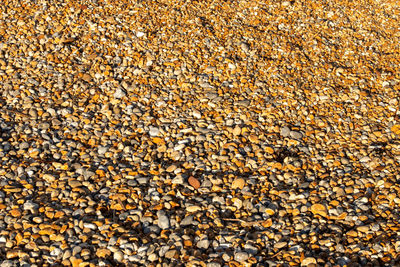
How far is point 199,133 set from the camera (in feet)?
18.2

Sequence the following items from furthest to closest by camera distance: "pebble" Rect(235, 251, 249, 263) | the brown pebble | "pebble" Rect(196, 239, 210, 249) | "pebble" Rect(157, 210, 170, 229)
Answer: the brown pebble < "pebble" Rect(157, 210, 170, 229) < "pebble" Rect(196, 239, 210, 249) < "pebble" Rect(235, 251, 249, 263)

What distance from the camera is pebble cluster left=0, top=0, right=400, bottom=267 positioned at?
13.9ft

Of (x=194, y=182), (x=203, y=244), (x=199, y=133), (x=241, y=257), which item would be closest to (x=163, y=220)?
(x=203, y=244)

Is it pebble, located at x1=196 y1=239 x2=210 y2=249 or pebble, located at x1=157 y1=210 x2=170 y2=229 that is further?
pebble, located at x1=157 y1=210 x2=170 y2=229

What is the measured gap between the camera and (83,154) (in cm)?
A: 528

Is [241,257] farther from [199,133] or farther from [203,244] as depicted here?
[199,133]

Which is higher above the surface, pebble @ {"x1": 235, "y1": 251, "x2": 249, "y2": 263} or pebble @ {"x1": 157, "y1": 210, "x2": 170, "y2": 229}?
pebble @ {"x1": 157, "y1": 210, "x2": 170, "y2": 229}

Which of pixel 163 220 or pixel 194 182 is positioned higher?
pixel 194 182

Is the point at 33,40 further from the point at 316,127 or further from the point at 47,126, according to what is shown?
the point at 316,127

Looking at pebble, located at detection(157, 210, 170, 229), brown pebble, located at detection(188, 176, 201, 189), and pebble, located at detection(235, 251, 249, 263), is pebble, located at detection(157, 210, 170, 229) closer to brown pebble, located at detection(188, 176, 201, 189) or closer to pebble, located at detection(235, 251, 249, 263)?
brown pebble, located at detection(188, 176, 201, 189)

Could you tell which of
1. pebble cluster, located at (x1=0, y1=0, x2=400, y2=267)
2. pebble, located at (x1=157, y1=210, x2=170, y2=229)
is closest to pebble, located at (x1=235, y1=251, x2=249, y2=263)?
pebble cluster, located at (x1=0, y1=0, x2=400, y2=267)

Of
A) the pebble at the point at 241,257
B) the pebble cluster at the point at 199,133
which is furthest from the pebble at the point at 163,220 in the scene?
the pebble at the point at 241,257

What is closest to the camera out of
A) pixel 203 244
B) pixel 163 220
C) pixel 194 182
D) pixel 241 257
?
pixel 241 257

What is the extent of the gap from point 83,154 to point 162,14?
3.31 m
